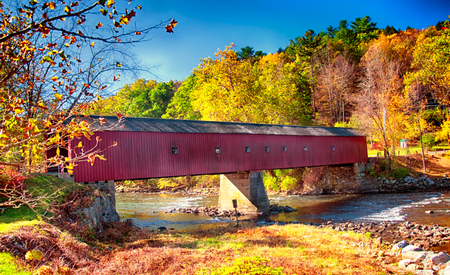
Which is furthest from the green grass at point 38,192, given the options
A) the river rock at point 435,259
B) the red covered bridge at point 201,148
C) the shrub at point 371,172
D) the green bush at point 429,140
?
the green bush at point 429,140

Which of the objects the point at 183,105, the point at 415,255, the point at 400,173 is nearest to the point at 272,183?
the point at 400,173

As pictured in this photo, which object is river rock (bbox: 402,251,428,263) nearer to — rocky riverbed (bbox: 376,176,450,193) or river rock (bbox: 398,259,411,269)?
river rock (bbox: 398,259,411,269)

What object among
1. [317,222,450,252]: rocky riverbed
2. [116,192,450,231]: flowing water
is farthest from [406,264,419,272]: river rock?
[116,192,450,231]: flowing water

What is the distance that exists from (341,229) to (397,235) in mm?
2039

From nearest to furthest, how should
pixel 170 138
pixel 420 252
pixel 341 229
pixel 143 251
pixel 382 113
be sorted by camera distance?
pixel 143 251
pixel 420 252
pixel 341 229
pixel 170 138
pixel 382 113

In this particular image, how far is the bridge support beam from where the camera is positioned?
57.3ft

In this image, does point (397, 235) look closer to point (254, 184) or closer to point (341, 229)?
point (341, 229)

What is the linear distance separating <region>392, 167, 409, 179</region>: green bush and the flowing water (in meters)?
3.05

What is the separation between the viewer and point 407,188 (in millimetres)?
22484

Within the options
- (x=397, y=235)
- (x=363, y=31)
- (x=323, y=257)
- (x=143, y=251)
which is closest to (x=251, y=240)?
(x=323, y=257)

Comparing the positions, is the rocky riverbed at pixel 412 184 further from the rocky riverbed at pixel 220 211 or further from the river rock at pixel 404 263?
the river rock at pixel 404 263

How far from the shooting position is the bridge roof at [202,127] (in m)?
13.7

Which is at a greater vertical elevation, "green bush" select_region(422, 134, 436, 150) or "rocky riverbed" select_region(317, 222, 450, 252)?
"green bush" select_region(422, 134, 436, 150)

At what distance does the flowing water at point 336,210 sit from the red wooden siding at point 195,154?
2669 millimetres
